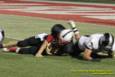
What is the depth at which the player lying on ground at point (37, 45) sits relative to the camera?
28.0ft

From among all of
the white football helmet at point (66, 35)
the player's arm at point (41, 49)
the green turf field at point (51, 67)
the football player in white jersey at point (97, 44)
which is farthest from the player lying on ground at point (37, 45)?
the football player in white jersey at point (97, 44)

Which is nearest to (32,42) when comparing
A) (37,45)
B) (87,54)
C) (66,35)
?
(37,45)

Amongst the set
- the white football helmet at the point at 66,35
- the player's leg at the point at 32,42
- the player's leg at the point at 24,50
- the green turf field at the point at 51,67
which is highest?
the white football helmet at the point at 66,35

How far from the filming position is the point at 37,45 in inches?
353

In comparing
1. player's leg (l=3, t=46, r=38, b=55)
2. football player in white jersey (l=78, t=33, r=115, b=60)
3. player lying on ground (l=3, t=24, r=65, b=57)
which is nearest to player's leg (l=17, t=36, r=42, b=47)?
player lying on ground (l=3, t=24, r=65, b=57)

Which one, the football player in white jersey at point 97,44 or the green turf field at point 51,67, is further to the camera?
the football player in white jersey at point 97,44

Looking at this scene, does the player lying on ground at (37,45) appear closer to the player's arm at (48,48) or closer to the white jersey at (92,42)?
the player's arm at (48,48)

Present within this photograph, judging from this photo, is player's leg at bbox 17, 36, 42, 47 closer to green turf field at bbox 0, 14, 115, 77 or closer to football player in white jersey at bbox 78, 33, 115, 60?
green turf field at bbox 0, 14, 115, 77

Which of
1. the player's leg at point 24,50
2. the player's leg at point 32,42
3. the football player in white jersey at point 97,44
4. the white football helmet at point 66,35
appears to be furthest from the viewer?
the player's leg at point 32,42

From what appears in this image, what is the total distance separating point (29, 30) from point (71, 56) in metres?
4.70

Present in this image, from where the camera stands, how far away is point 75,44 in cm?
851

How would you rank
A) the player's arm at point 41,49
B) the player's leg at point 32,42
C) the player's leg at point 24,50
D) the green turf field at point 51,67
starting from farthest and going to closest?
the player's leg at point 32,42 < the player's leg at point 24,50 < the player's arm at point 41,49 < the green turf field at point 51,67

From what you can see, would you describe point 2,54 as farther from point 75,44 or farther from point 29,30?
point 29,30

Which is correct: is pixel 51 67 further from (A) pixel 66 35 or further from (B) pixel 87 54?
(A) pixel 66 35
